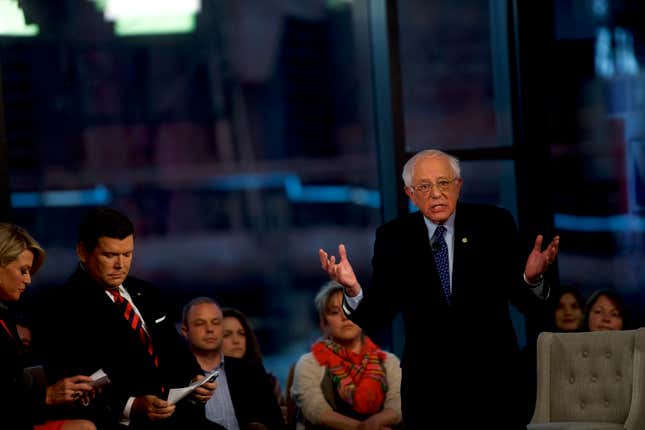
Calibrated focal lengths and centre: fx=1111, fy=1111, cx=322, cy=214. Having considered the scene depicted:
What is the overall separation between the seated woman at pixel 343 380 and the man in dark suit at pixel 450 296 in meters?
1.59

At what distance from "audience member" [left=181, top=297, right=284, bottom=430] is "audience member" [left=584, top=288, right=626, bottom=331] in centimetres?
166

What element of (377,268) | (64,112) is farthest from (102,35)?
(377,268)

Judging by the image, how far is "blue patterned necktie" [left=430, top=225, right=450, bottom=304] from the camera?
3.14 metres

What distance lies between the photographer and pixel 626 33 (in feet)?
34.0

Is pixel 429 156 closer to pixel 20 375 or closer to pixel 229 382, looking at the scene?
pixel 20 375

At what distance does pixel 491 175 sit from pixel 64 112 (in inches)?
747

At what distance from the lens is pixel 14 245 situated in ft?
11.0

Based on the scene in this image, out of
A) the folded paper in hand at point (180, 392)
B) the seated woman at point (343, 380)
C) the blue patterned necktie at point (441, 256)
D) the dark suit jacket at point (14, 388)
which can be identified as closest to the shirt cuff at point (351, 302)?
the blue patterned necktie at point (441, 256)

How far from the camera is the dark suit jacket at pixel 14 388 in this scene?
3168mm

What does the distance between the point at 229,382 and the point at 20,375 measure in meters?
1.39

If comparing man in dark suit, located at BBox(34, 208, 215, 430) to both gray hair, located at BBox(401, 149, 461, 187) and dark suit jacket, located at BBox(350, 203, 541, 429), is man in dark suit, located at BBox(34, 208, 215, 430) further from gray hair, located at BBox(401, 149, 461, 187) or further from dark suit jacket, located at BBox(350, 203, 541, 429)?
gray hair, located at BBox(401, 149, 461, 187)

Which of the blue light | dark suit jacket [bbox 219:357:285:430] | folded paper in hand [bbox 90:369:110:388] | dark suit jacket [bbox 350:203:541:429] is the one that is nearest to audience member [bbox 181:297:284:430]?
dark suit jacket [bbox 219:357:285:430]

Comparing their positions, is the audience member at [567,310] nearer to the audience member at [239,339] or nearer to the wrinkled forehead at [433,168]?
the audience member at [239,339]

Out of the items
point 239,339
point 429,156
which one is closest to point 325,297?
point 239,339
